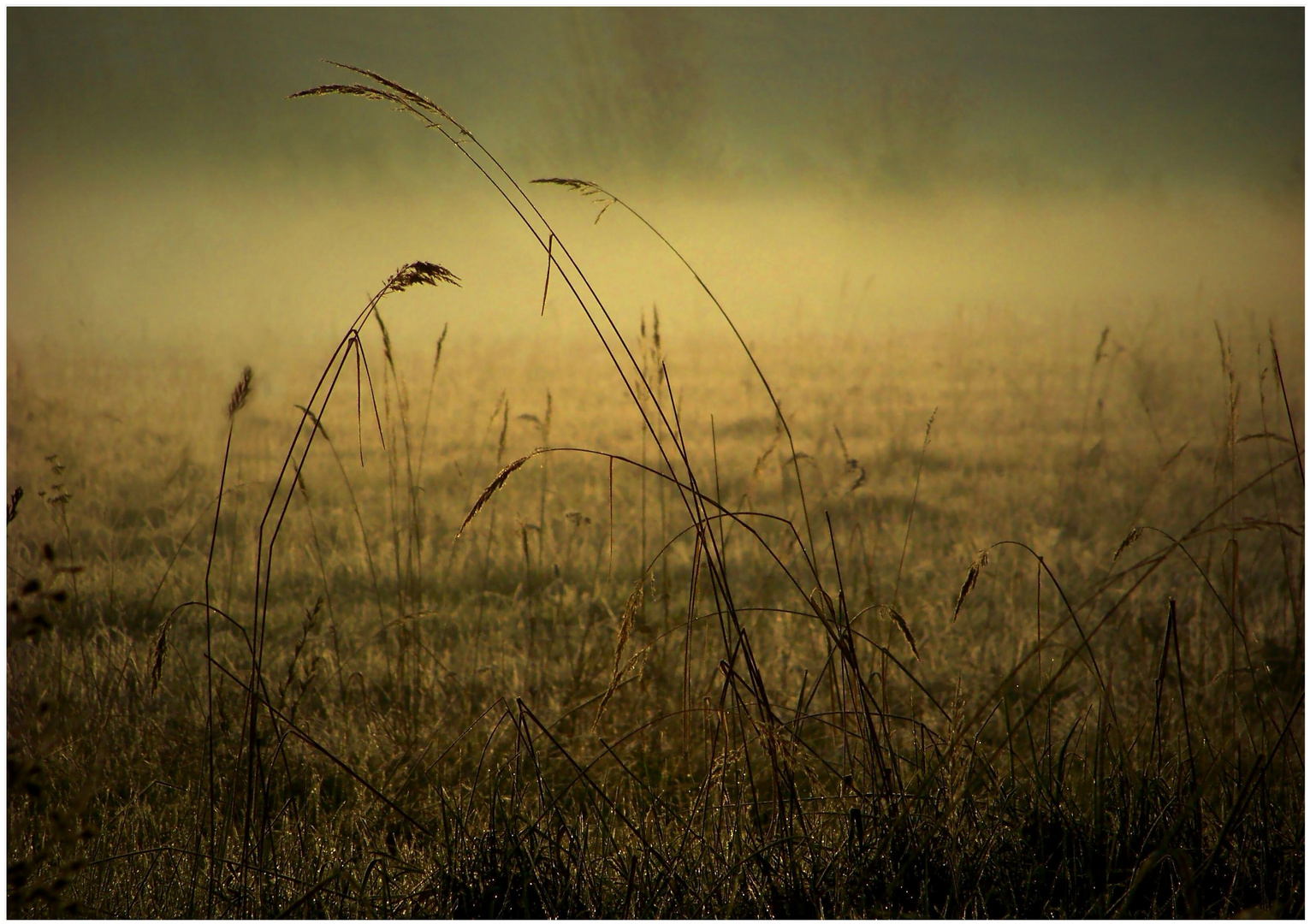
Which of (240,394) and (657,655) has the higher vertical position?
(240,394)

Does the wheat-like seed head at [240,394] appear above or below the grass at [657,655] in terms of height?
above

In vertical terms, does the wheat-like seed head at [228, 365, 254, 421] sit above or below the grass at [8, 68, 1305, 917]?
above

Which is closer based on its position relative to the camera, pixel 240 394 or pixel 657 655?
pixel 240 394

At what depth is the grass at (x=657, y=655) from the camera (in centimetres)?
106

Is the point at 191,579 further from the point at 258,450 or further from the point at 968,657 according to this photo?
the point at 968,657

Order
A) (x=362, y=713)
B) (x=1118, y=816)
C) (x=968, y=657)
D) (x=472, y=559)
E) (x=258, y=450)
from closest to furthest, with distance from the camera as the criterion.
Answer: (x=1118, y=816), (x=362, y=713), (x=968, y=657), (x=472, y=559), (x=258, y=450)

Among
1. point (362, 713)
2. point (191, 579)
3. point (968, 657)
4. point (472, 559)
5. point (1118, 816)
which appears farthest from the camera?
point (472, 559)

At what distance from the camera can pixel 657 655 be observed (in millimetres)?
1780

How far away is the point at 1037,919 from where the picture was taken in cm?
102

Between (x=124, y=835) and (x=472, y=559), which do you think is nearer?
(x=124, y=835)

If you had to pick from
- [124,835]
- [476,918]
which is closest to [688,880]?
[476,918]

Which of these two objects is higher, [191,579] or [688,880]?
[191,579]

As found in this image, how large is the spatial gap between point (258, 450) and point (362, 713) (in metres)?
1.24

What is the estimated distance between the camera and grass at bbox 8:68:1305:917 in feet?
3.47
